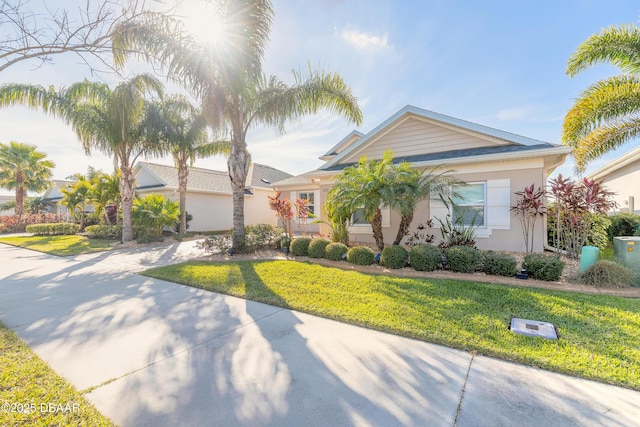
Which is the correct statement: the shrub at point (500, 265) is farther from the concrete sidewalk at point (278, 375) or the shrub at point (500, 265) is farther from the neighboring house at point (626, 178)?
the neighboring house at point (626, 178)

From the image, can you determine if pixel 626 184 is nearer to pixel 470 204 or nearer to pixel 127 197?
pixel 470 204

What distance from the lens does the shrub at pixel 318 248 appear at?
8.47m

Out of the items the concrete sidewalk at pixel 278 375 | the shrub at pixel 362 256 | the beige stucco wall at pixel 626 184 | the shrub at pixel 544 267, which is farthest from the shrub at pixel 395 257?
the beige stucco wall at pixel 626 184

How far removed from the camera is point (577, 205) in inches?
281

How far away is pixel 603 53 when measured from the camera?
784 centimetres

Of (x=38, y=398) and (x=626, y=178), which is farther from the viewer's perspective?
(x=626, y=178)

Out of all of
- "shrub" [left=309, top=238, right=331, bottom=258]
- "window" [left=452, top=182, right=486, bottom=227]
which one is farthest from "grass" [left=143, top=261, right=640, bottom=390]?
"window" [left=452, top=182, right=486, bottom=227]

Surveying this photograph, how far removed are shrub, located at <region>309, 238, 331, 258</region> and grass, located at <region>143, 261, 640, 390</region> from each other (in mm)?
1348

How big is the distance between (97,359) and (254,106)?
8316 millimetres

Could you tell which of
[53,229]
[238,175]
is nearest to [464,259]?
[238,175]

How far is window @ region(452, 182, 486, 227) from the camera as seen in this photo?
8641 millimetres

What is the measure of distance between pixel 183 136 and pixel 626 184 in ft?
71.5

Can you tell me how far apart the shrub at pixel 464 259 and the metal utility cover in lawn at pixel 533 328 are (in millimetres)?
2379

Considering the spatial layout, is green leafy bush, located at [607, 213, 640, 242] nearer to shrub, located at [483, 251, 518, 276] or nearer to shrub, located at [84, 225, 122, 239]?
shrub, located at [483, 251, 518, 276]
